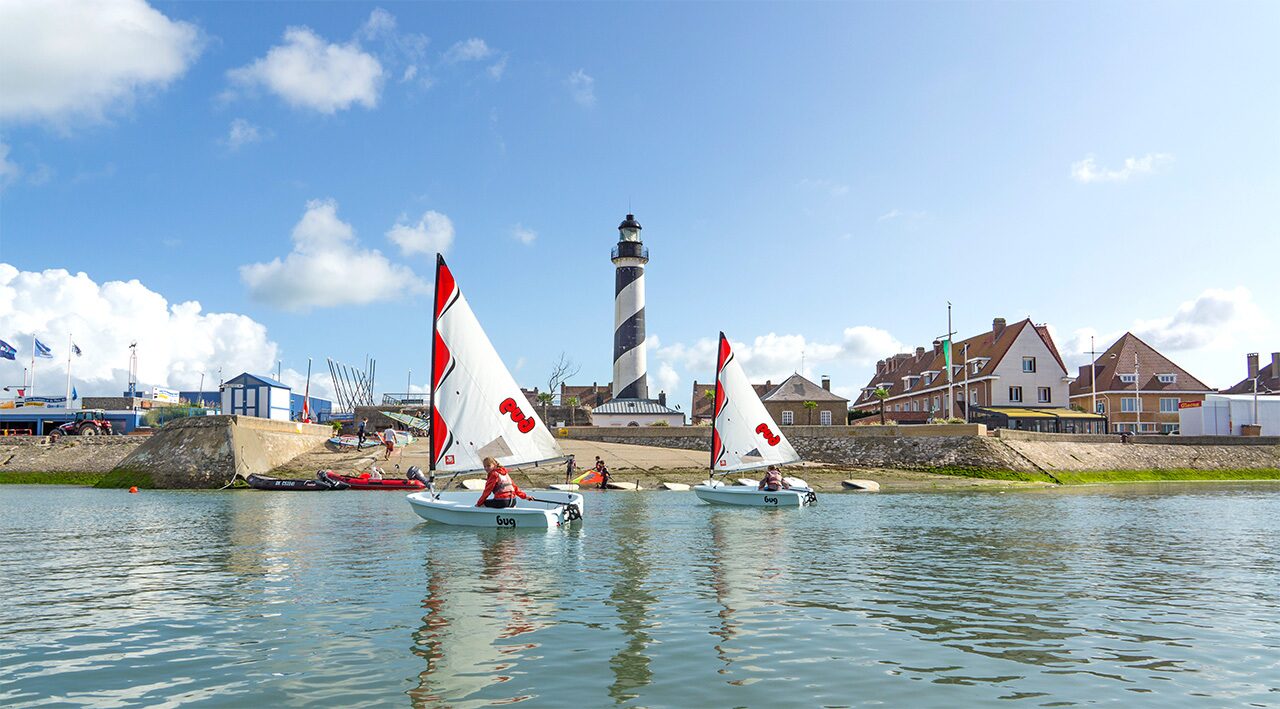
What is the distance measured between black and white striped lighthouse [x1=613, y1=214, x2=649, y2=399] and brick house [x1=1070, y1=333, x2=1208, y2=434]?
42802 mm

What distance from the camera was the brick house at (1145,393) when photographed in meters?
83.1

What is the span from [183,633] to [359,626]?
8.24ft

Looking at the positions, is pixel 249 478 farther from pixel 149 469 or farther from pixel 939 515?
pixel 939 515

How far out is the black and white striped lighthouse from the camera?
78.0 m

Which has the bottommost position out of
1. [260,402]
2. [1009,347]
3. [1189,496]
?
[1189,496]

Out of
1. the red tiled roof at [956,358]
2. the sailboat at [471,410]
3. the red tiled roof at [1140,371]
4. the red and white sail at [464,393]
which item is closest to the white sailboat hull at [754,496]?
the sailboat at [471,410]

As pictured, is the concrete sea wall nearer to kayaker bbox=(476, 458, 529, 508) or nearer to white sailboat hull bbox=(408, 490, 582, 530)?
white sailboat hull bbox=(408, 490, 582, 530)

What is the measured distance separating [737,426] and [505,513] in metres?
16.6

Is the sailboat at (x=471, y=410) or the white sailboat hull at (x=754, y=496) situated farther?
the white sailboat hull at (x=754, y=496)

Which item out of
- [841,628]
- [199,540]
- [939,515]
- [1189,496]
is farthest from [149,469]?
[1189,496]

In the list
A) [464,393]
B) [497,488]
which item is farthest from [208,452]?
[497,488]

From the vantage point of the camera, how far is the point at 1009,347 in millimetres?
83438

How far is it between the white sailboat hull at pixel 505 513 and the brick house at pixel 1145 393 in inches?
2767

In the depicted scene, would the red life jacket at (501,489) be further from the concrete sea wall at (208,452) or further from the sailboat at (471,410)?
the concrete sea wall at (208,452)
